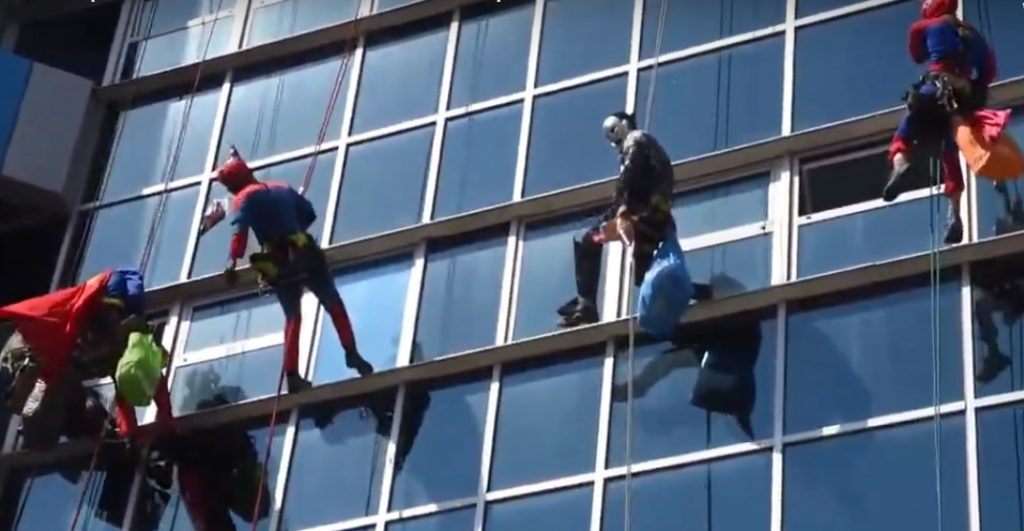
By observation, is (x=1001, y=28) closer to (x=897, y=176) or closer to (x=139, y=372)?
(x=897, y=176)

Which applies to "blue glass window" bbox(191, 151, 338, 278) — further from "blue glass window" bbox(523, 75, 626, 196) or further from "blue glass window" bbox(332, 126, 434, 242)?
"blue glass window" bbox(523, 75, 626, 196)

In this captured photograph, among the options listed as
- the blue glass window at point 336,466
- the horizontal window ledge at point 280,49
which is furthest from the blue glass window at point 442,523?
the horizontal window ledge at point 280,49

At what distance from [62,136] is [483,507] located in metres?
4.76

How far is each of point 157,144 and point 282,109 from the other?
947mm

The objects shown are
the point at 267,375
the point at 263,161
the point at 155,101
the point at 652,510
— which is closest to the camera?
the point at 652,510

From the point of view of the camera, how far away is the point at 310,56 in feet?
48.0

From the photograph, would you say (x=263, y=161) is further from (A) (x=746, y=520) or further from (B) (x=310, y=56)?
(A) (x=746, y=520)

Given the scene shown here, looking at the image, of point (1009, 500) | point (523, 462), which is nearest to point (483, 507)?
point (523, 462)

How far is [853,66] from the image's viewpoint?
1242 centimetres

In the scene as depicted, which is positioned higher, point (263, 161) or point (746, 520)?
point (263, 161)

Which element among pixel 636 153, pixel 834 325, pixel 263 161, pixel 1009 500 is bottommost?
pixel 1009 500

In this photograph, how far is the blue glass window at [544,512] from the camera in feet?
37.4

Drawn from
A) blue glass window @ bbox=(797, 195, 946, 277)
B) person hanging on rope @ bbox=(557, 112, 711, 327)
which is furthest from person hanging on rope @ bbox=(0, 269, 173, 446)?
blue glass window @ bbox=(797, 195, 946, 277)

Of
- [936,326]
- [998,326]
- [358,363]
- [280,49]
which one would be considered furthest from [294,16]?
[998,326]
